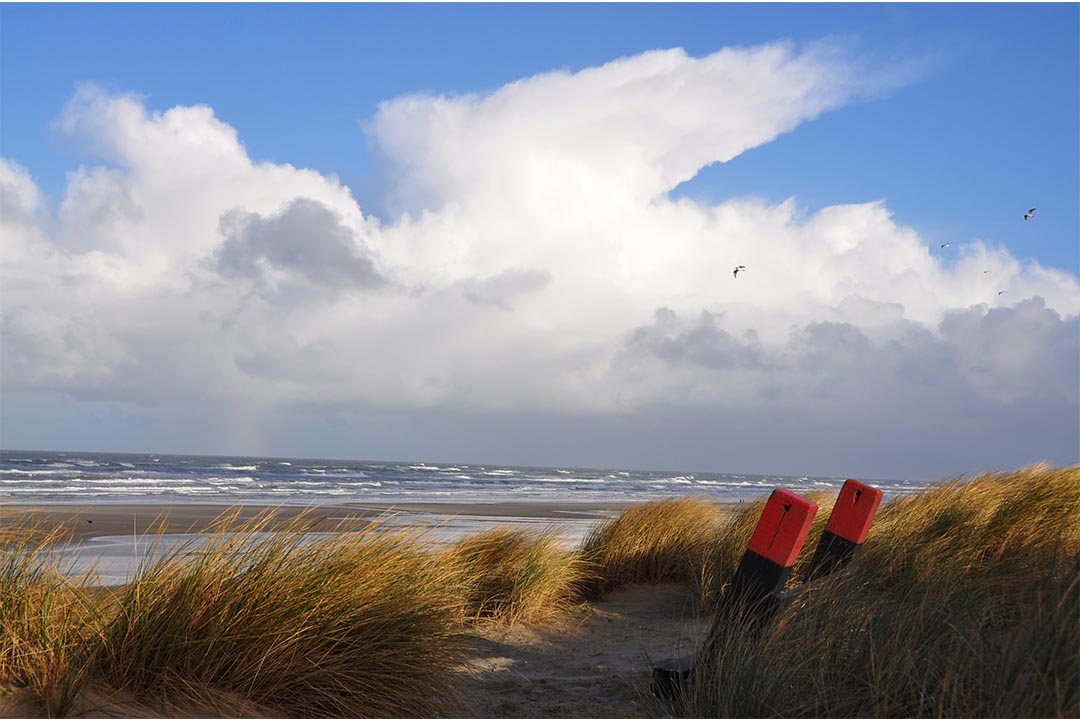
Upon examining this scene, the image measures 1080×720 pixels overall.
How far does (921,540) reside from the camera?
6941 millimetres

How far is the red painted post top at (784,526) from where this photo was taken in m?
4.70

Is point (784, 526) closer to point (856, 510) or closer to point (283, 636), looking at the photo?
point (856, 510)

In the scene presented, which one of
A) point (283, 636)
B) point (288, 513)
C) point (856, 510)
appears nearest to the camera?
point (283, 636)

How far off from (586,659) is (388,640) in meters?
2.24

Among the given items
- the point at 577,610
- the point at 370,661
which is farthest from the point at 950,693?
the point at 577,610

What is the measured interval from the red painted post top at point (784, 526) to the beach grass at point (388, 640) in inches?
11.1

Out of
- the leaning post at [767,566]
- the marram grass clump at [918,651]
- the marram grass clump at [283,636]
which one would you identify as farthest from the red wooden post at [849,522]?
the marram grass clump at [283,636]

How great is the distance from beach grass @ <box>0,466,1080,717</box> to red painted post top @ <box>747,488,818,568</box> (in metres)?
0.28

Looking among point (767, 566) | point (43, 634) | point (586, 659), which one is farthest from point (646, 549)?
point (43, 634)

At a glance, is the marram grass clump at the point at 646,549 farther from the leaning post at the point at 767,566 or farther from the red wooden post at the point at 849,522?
the leaning post at the point at 767,566

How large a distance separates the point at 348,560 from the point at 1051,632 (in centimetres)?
346

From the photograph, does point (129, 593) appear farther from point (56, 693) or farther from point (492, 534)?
point (492, 534)

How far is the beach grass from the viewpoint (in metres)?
3.52

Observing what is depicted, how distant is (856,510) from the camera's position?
18.2 feet
